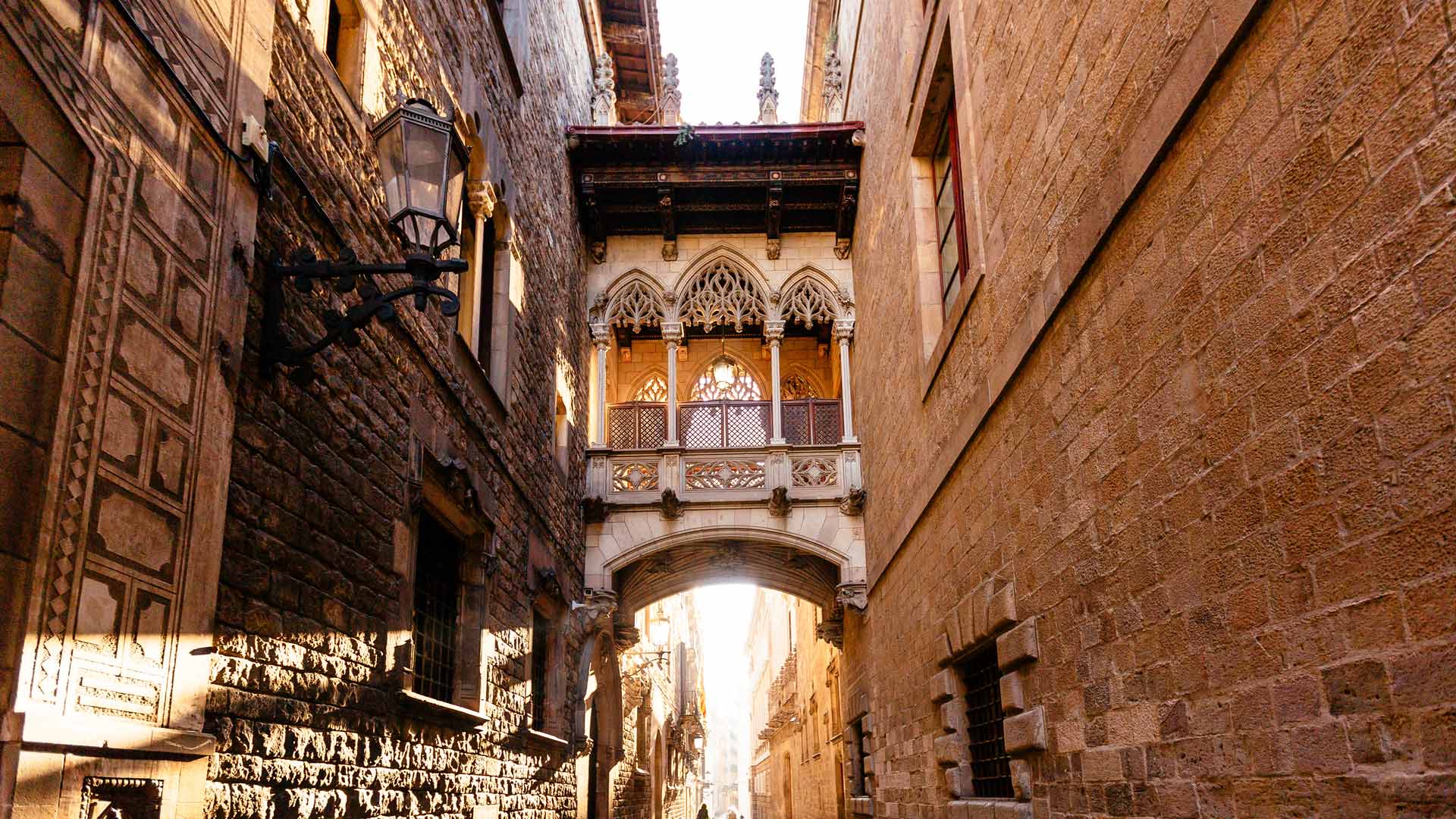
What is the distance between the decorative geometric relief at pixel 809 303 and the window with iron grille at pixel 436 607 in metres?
7.18

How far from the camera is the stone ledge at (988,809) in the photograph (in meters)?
5.68

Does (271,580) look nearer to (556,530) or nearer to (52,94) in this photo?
(52,94)

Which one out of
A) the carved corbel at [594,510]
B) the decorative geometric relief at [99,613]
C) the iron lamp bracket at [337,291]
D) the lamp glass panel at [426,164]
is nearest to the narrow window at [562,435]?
the carved corbel at [594,510]

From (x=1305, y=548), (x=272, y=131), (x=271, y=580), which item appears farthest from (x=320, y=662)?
(x=1305, y=548)

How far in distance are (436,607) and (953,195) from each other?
469 cm

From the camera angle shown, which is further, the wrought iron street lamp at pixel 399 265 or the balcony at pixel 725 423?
the balcony at pixel 725 423

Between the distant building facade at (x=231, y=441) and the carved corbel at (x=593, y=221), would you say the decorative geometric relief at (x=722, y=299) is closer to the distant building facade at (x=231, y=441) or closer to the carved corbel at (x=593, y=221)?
A: the carved corbel at (x=593, y=221)

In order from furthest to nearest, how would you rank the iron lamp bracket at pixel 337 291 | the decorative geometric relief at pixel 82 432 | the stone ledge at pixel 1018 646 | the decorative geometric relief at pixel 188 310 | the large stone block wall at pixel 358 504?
the stone ledge at pixel 1018 646 → the iron lamp bracket at pixel 337 291 → the large stone block wall at pixel 358 504 → the decorative geometric relief at pixel 188 310 → the decorative geometric relief at pixel 82 432

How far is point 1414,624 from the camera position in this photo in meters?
2.44

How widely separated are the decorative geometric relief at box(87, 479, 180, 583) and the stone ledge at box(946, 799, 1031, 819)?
417cm

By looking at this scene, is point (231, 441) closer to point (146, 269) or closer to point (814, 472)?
point (146, 269)

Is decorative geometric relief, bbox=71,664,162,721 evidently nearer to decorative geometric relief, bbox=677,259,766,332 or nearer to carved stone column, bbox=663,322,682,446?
carved stone column, bbox=663,322,682,446

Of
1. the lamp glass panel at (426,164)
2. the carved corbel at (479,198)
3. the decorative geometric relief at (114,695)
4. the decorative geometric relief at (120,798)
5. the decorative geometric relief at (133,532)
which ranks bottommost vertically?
the decorative geometric relief at (120,798)

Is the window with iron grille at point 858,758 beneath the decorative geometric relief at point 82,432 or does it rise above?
beneath
